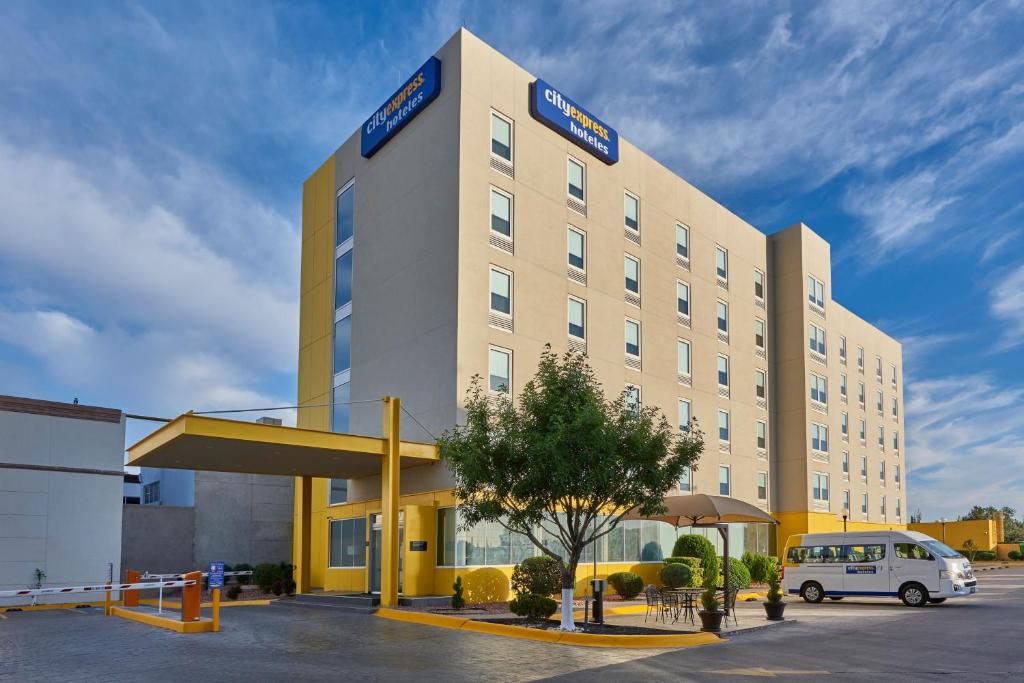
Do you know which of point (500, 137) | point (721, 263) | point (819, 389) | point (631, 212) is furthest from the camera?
point (819, 389)

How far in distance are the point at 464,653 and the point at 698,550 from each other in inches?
789

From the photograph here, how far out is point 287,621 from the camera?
2283cm

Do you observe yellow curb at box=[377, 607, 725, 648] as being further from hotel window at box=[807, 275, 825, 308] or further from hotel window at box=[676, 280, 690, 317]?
hotel window at box=[807, 275, 825, 308]

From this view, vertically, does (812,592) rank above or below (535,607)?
below

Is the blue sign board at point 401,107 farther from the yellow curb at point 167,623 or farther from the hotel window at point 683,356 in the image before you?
the yellow curb at point 167,623

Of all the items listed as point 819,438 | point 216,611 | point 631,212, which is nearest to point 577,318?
point 631,212

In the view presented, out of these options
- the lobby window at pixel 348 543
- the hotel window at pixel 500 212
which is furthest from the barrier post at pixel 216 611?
the hotel window at pixel 500 212

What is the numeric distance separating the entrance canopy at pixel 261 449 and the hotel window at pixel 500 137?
10429 millimetres

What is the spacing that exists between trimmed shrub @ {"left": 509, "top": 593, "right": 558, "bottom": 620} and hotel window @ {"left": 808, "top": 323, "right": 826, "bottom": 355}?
30.9 meters

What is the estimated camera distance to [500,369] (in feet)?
97.7

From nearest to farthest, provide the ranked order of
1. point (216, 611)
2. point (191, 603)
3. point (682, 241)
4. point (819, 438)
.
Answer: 1. point (216, 611)
2. point (191, 603)
3. point (682, 241)
4. point (819, 438)

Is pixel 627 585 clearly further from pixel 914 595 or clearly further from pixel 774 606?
pixel 914 595

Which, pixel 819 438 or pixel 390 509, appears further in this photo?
pixel 819 438

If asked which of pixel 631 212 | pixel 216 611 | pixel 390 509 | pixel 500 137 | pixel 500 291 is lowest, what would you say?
pixel 216 611
